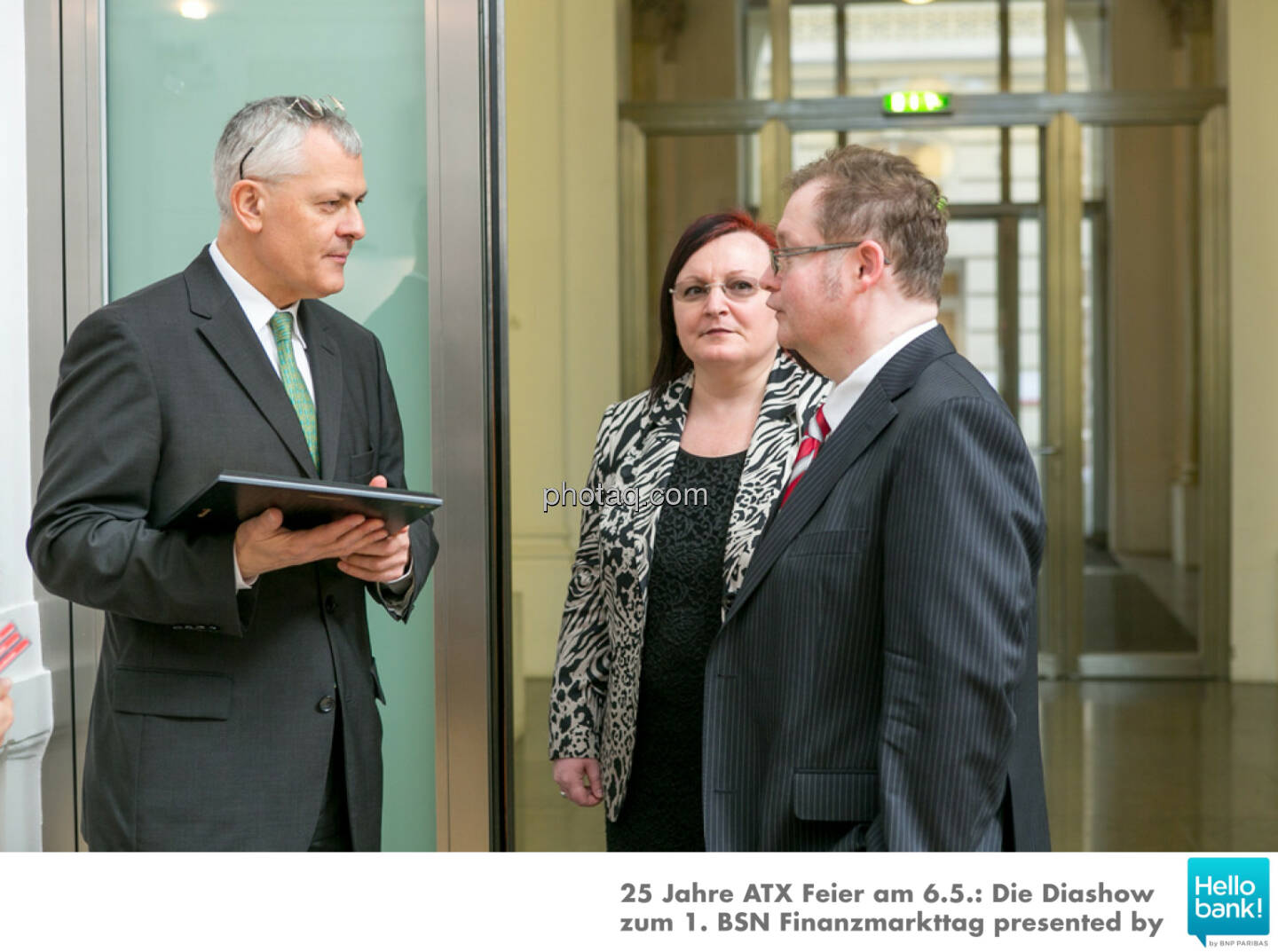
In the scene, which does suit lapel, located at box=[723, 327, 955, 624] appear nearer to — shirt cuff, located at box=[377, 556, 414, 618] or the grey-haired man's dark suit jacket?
shirt cuff, located at box=[377, 556, 414, 618]

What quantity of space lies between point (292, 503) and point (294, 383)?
0.45 m

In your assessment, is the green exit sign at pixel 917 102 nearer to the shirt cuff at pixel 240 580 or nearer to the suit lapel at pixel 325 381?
the suit lapel at pixel 325 381

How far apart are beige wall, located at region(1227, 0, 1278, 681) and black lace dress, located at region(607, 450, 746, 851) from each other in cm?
571

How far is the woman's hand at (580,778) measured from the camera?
2643mm

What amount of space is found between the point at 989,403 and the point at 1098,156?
623cm

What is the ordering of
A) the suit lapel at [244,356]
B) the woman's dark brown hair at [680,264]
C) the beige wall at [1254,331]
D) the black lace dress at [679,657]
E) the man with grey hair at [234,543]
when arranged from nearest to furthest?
the man with grey hair at [234,543]
the suit lapel at [244,356]
the black lace dress at [679,657]
the woman's dark brown hair at [680,264]
the beige wall at [1254,331]

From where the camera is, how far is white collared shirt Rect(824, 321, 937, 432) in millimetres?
A: 1911

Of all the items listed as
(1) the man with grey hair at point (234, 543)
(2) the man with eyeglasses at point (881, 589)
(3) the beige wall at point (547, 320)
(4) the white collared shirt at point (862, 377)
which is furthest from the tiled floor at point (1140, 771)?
(4) the white collared shirt at point (862, 377)

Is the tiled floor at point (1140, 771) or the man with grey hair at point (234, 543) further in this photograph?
the tiled floor at point (1140, 771)

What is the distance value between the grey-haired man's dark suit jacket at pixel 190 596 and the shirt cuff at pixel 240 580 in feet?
0.04

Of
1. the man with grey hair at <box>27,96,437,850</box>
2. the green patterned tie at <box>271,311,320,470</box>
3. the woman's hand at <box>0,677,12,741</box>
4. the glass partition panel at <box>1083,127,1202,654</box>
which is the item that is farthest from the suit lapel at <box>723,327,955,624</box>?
the glass partition panel at <box>1083,127,1202,654</box>

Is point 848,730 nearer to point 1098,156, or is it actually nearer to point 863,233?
point 863,233
